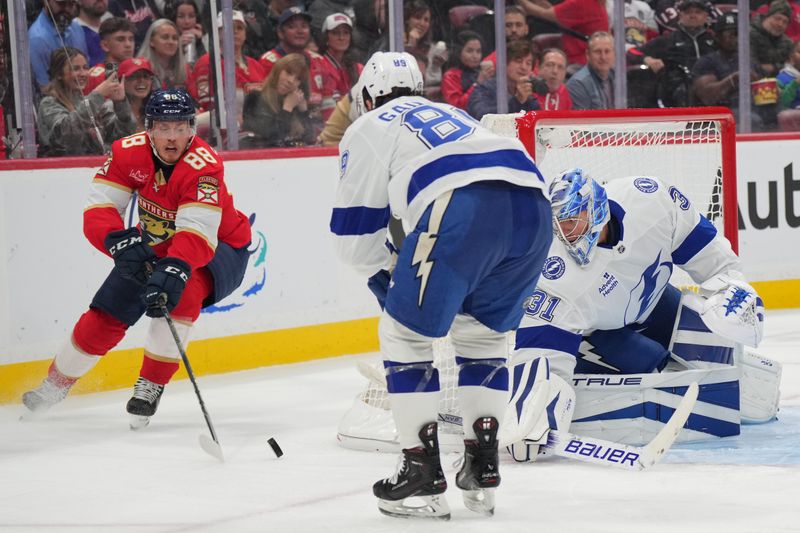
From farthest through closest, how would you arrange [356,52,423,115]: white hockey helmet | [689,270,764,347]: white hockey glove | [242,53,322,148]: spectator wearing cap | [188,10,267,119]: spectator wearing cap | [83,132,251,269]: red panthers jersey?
[242,53,322,148]: spectator wearing cap < [188,10,267,119]: spectator wearing cap < [83,132,251,269]: red panthers jersey < [689,270,764,347]: white hockey glove < [356,52,423,115]: white hockey helmet

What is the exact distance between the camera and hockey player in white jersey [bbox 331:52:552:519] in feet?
8.23

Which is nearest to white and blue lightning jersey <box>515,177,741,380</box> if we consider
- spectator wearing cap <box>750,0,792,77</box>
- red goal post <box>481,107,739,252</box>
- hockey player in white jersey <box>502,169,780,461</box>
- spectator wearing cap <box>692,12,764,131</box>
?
hockey player in white jersey <box>502,169,780,461</box>

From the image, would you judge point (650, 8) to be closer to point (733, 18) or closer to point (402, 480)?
point (733, 18)

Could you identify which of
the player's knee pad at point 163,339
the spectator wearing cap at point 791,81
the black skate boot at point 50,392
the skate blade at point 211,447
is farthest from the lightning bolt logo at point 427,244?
the spectator wearing cap at point 791,81

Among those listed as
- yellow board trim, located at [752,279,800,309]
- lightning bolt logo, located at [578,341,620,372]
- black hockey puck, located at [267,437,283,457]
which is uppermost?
lightning bolt logo, located at [578,341,620,372]

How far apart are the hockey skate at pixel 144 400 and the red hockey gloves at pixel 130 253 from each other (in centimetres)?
36

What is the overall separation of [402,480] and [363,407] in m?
0.93

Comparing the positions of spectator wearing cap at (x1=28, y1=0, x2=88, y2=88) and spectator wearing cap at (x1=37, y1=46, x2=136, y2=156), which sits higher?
spectator wearing cap at (x1=28, y1=0, x2=88, y2=88)

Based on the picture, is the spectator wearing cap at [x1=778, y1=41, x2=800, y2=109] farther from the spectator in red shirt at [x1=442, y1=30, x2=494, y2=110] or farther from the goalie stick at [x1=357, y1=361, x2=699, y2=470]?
the goalie stick at [x1=357, y1=361, x2=699, y2=470]

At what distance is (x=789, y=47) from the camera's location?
23.3ft

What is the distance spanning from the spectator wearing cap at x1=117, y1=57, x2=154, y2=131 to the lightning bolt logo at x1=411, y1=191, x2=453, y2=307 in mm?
2676

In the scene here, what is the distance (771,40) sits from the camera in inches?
275

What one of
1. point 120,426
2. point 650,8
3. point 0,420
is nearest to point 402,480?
point 120,426

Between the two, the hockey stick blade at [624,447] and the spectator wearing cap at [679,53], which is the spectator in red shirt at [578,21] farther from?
the hockey stick blade at [624,447]
